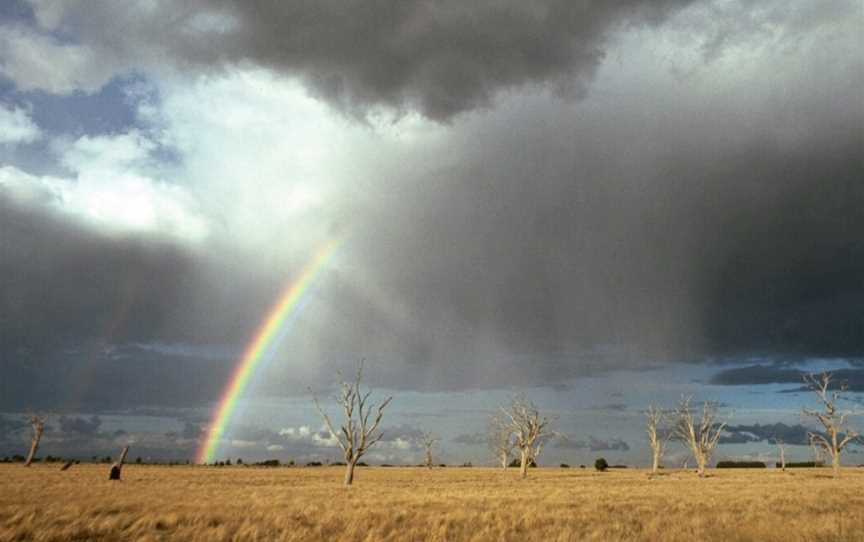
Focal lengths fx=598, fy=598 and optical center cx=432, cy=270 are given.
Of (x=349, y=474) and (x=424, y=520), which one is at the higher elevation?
(x=349, y=474)

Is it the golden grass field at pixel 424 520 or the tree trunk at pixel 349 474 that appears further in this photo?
the tree trunk at pixel 349 474

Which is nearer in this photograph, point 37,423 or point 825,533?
point 825,533

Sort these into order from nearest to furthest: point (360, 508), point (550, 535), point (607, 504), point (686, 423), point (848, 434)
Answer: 1. point (550, 535)
2. point (360, 508)
3. point (607, 504)
4. point (848, 434)
5. point (686, 423)

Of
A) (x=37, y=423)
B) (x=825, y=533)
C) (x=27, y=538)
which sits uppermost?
(x=37, y=423)

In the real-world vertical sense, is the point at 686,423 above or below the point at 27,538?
above

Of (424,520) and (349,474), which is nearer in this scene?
(424,520)

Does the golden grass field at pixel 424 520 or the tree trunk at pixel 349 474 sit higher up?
the tree trunk at pixel 349 474

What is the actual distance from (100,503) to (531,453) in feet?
198

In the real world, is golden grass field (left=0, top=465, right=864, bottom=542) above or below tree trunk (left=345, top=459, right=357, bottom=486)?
below

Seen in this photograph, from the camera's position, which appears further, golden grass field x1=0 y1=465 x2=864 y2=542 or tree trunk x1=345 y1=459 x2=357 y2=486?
tree trunk x1=345 y1=459 x2=357 y2=486

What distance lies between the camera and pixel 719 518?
19.9 m

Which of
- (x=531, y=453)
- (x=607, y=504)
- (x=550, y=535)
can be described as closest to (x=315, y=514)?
(x=550, y=535)

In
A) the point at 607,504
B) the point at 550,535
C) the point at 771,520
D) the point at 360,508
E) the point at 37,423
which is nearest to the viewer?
the point at 550,535

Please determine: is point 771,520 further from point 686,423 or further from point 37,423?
point 37,423
